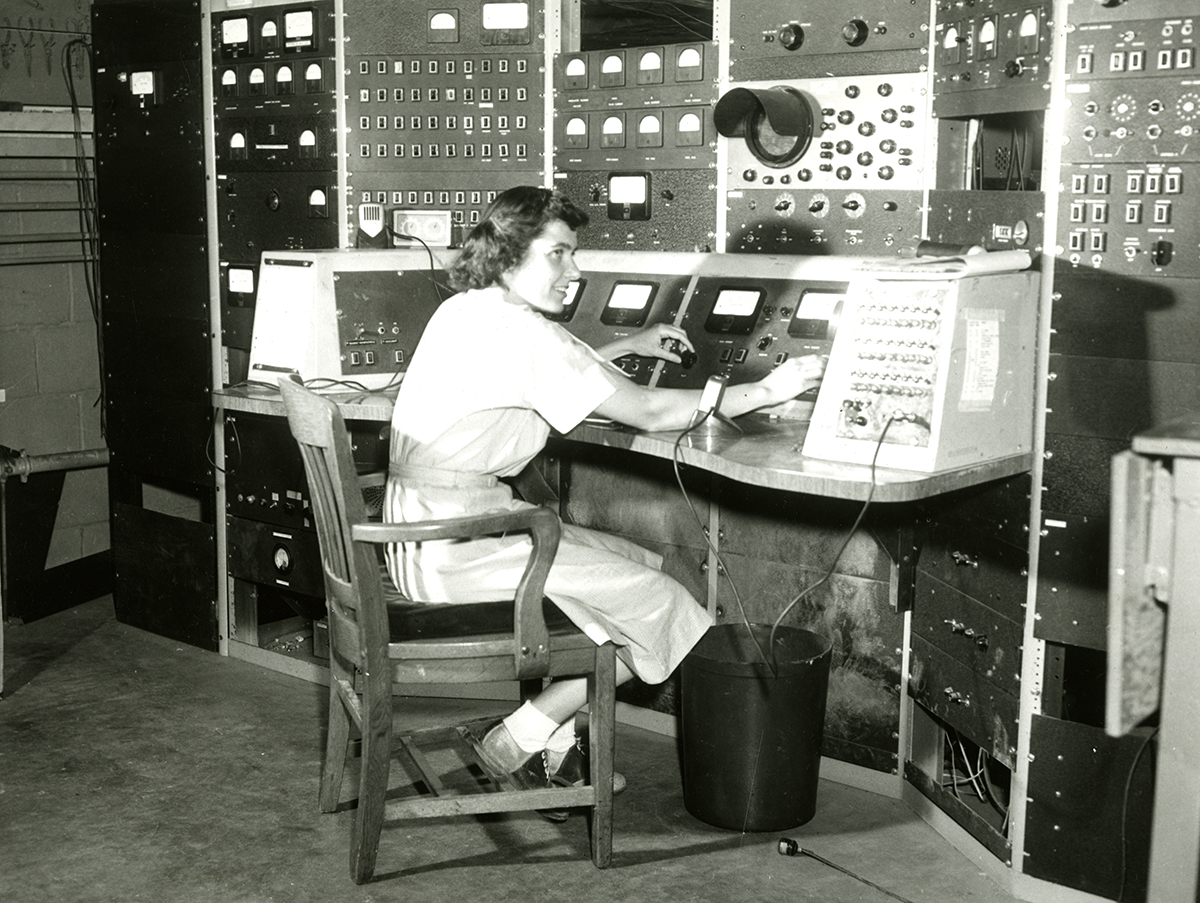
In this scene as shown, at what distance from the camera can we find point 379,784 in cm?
264

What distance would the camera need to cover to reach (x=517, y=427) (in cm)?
284

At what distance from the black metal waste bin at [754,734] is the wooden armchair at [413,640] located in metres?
0.30

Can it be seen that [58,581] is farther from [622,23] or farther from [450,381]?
[622,23]

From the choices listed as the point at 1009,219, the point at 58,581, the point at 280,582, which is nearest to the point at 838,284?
the point at 1009,219

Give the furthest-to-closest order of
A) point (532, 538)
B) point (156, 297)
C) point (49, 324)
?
1. point (49, 324)
2. point (156, 297)
3. point (532, 538)

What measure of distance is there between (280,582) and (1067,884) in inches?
92.0

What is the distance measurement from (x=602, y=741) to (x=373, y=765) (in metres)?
0.46

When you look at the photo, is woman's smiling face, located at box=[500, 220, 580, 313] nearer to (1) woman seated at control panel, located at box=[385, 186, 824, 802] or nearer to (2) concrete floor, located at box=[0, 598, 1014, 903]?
(1) woman seated at control panel, located at box=[385, 186, 824, 802]

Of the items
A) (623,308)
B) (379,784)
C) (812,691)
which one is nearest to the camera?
(379,784)

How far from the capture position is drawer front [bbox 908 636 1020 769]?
9.04 ft

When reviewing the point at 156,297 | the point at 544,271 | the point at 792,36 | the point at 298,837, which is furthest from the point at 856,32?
the point at 156,297

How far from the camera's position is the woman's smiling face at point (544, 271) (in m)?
2.96

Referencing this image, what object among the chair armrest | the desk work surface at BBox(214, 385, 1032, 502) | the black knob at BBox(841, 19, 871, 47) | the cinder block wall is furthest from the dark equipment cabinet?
the black knob at BBox(841, 19, 871, 47)

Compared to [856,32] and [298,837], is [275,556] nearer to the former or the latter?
[298,837]
